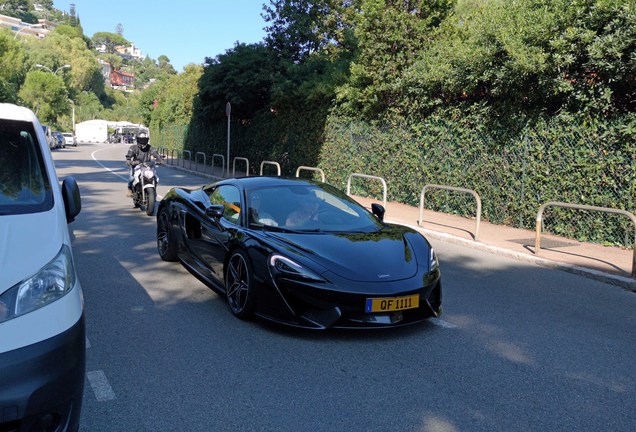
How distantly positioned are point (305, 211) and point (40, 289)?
339 centimetres

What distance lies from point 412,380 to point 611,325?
2.76 meters

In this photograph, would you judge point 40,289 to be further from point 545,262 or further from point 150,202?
point 150,202

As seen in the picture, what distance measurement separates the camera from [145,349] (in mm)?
4582

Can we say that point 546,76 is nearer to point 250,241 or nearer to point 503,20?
point 503,20

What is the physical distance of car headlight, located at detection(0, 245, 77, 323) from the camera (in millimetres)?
2656

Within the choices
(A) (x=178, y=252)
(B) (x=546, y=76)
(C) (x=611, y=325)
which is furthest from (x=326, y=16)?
(C) (x=611, y=325)

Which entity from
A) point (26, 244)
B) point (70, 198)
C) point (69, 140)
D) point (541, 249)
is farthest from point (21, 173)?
point (69, 140)

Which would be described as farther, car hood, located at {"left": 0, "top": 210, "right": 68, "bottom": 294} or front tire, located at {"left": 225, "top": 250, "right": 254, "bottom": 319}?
front tire, located at {"left": 225, "top": 250, "right": 254, "bottom": 319}

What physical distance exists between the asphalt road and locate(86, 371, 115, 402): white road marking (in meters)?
0.01

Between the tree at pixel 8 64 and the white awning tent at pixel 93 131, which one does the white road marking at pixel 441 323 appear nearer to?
the tree at pixel 8 64

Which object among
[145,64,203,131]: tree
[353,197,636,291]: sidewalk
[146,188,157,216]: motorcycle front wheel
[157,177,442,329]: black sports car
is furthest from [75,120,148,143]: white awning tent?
[157,177,442,329]: black sports car

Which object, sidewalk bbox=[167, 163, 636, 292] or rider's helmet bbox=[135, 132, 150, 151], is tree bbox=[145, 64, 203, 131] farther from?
sidewalk bbox=[167, 163, 636, 292]

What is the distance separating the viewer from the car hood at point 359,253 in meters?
4.80

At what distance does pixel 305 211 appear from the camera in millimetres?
5941
